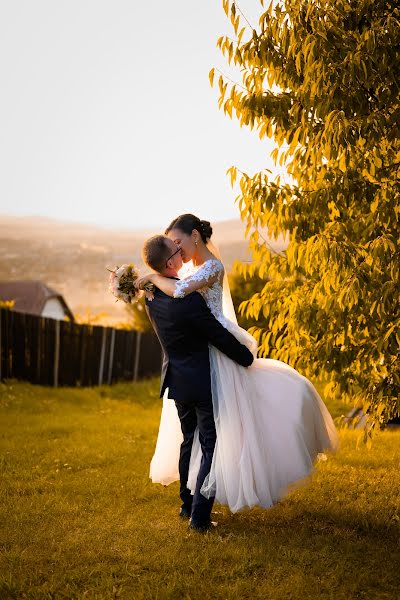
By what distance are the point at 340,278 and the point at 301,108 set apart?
4.76ft

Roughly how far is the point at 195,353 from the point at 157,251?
0.79m

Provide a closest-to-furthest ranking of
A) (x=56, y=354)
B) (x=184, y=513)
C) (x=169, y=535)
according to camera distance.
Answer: (x=169, y=535), (x=184, y=513), (x=56, y=354)

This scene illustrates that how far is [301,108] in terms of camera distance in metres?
5.73

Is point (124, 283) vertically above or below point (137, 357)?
above

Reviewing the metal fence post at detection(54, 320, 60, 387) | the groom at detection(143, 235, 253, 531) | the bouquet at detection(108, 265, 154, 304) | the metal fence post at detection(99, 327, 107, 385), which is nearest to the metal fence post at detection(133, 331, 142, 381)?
the metal fence post at detection(99, 327, 107, 385)

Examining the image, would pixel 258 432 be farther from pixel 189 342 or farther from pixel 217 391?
pixel 189 342

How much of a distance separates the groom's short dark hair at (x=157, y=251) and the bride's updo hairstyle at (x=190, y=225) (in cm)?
19

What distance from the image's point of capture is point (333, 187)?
548 cm

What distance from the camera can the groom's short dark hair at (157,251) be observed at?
5000mm

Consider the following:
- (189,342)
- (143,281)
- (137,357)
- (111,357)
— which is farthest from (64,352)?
(189,342)

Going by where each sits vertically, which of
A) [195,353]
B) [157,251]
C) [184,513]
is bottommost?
[184,513]

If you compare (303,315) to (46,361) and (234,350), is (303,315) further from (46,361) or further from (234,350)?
(46,361)

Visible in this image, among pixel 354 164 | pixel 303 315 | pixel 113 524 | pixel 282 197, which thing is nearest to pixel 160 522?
pixel 113 524

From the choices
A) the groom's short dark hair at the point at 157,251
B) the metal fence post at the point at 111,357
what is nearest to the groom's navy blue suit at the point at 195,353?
the groom's short dark hair at the point at 157,251
